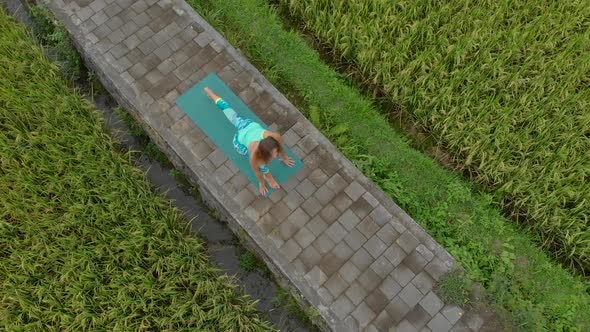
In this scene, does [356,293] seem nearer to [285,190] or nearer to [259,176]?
[285,190]

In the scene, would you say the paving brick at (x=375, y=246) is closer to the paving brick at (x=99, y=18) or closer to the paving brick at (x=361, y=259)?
the paving brick at (x=361, y=259)

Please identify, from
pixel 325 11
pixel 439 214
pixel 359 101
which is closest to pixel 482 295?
pixel 439 214

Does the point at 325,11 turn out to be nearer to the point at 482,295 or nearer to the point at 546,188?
the point at 546,188

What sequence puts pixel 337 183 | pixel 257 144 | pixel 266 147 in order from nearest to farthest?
pixel 266 147, pixel 257 144, pixel 337 183

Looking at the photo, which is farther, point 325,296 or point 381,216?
point 381,216

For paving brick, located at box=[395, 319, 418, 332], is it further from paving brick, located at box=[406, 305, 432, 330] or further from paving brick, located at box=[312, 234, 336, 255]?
paving brick, located at box=[312, 234, 336, 255]

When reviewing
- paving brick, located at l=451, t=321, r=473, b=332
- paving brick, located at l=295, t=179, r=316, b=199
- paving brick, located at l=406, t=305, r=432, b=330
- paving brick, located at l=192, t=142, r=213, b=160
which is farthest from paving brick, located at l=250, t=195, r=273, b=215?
paving brick, located at l=451, t=321, r=473, b=332

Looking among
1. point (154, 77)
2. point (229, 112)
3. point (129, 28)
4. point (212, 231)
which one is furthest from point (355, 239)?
point (129, 28)
